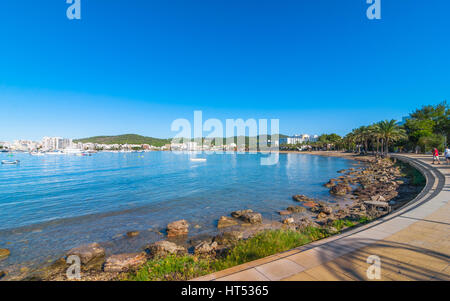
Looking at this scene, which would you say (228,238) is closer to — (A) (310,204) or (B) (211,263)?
(B) (211,263)

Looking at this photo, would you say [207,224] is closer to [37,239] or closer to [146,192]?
[37,239]

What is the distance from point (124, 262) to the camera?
7.63 m

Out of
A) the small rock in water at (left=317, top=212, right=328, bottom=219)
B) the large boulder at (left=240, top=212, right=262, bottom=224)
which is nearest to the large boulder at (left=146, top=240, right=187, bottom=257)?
the large boulder at (left=240, top=212, right=262, bottom=224)

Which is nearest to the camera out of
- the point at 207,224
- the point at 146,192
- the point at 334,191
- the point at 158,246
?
the point at 158,246

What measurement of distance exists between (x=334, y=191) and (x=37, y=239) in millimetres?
24257

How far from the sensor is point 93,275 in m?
6.95

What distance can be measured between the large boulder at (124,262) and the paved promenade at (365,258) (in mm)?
5012

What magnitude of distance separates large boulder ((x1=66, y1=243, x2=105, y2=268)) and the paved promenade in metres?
6.86

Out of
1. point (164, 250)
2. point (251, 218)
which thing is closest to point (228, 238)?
point (164, 250)

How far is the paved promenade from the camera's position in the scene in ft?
12.7

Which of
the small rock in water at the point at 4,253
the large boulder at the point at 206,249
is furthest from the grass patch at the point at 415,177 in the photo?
the small rock in water at the point at 4,253

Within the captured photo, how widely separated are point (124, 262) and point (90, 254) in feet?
6.90

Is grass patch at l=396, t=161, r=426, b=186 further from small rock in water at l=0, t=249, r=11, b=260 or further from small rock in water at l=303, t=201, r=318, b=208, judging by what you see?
small rock in water at l=0, t=249, r=11, b=260
